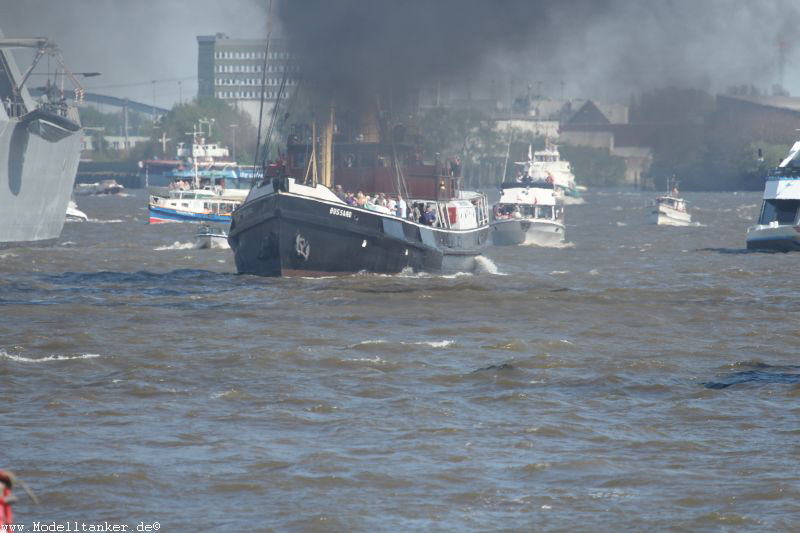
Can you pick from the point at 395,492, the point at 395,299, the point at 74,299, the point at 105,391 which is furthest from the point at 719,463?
the point at 74,299

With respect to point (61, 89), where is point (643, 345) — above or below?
below

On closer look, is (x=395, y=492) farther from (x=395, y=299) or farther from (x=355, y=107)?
(x=355, y=107)

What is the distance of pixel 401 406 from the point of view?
24.5 metres

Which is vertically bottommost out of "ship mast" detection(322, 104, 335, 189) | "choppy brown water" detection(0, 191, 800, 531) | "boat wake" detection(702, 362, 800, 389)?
"choppy brown water" detection(0, 191, 800, 531)

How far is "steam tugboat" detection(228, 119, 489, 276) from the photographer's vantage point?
45406 mm

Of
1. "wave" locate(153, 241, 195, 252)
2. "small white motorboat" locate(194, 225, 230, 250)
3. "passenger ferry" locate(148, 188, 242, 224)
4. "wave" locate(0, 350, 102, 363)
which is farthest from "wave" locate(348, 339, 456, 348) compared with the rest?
"passenger ferry" locate(148, 188, 242, 224)

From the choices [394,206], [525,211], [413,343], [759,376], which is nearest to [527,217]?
[525,211]

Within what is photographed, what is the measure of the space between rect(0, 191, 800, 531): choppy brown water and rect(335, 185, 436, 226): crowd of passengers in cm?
242

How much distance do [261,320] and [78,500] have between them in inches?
729

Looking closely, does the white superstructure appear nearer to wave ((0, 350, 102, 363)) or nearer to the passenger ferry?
the passenger ferry

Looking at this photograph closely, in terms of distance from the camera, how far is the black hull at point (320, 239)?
45281mm

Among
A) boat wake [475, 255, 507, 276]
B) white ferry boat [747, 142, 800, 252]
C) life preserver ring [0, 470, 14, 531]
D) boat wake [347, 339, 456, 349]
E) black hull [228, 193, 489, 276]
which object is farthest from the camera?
white ferry boat [747, 142, 800, 252]

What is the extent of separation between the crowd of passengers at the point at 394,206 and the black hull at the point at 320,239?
0.67m

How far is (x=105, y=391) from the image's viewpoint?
25.6 meters
